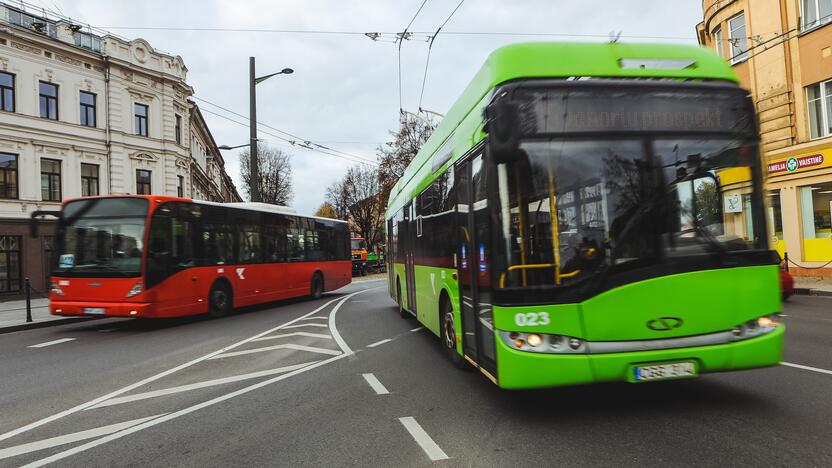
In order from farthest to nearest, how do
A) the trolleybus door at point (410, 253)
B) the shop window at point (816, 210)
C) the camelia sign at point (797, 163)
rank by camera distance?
the camelia sign at point (797, 163) → the shop window at point (816, 210) → the trolleybus door at point (410, 253)

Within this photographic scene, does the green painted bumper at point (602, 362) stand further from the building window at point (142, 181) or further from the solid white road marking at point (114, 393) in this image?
the building window at point (142, 181)

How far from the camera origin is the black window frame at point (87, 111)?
2653 cm

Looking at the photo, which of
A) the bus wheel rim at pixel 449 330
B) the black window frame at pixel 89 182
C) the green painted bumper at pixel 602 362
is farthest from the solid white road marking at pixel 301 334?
the black window frame at pixel 89 182

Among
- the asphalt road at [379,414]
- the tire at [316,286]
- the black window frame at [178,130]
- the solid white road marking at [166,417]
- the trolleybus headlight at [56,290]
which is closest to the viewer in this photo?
the asphalt road at [379,414]

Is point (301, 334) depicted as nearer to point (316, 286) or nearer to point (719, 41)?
point (316, 286)

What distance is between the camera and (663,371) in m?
4.11

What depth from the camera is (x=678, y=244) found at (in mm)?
4211

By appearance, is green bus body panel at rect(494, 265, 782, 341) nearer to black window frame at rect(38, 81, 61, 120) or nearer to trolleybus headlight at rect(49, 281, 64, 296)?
trolleybus headlight at rect(49, 281, 64, 296)

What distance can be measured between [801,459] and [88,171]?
99.9 ft

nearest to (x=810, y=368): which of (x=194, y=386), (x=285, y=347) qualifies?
(x=194, y=386)

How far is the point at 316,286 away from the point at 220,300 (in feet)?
17.0

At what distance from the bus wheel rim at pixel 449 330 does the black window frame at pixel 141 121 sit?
2767 centimetres

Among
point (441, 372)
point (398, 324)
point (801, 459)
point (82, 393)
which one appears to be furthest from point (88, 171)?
point (801, 459)

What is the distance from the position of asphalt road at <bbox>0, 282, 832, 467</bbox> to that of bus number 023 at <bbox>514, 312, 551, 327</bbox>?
0.86 metres
